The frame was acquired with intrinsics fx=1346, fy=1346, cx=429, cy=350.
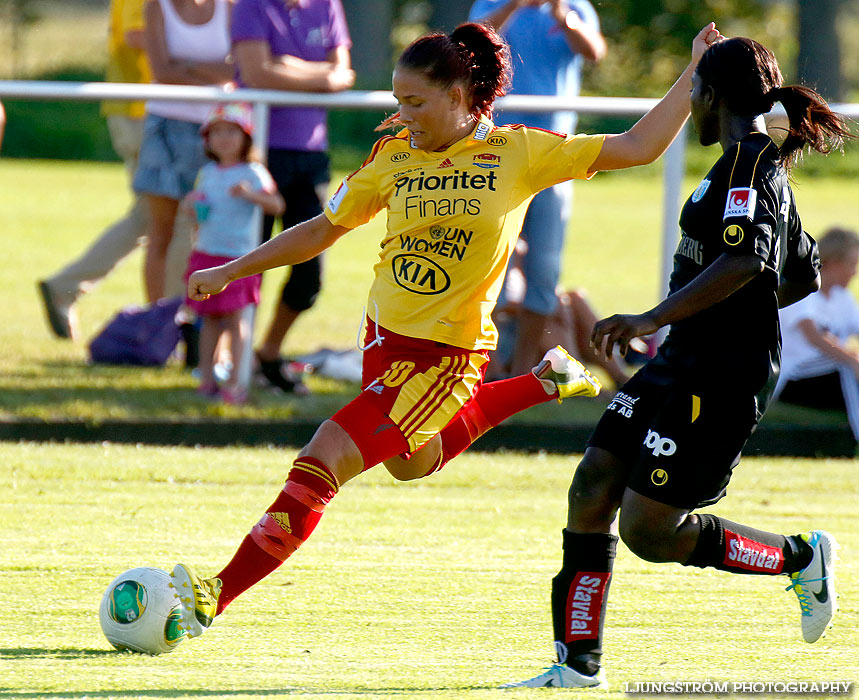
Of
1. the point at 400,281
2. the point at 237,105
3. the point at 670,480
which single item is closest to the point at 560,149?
the point at 400,281

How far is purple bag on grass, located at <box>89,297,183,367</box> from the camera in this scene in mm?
8492

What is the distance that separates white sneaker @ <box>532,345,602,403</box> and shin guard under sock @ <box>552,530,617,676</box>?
3.27ft

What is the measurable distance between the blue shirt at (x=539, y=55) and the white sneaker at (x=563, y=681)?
450 cm

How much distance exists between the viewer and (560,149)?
14.0 ft

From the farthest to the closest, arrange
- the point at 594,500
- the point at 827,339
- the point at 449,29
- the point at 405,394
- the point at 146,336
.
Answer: the point at 449,29
the point at 146,336
the point at 827,339
the point at 405,394
the point at 594,500

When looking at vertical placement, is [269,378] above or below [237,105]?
below

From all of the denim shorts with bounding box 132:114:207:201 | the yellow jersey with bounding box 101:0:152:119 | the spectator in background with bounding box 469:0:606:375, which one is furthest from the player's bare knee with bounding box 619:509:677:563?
the yellow jersey with bounding box 101:0:152:119

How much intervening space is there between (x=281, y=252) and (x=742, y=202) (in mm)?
1494

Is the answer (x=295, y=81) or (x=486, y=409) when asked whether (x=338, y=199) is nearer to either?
(x=486, y=409)

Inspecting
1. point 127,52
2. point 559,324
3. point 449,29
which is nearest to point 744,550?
point 559,324

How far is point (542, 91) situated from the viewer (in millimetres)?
7891

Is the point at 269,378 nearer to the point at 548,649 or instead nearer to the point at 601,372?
the point at 601,372

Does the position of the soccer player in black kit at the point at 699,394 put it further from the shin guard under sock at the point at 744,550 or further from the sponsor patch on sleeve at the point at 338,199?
the sponsor patch on sleeve at the point at 338,199

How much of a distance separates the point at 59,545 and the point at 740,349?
8.96 ft
